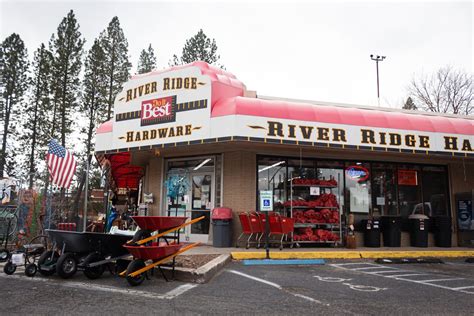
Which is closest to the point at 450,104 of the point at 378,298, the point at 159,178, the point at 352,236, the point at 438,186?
the point at 438,186

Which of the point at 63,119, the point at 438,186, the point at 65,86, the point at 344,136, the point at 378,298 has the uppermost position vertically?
the point at 65,86

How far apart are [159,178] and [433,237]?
419 inches

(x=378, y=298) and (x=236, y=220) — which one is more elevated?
(x=236, y=220)

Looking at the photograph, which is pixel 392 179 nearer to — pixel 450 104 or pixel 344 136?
pixel 344 136

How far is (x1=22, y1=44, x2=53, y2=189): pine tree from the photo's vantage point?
33438 millimetres

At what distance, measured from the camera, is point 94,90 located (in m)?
34.4

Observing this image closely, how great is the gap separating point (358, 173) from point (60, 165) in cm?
1027

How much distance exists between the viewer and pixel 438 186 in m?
15.3

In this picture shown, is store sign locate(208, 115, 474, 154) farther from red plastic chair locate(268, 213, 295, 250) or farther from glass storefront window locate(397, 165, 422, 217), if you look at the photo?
red plastic chair locate(268, 213, 295, 250)

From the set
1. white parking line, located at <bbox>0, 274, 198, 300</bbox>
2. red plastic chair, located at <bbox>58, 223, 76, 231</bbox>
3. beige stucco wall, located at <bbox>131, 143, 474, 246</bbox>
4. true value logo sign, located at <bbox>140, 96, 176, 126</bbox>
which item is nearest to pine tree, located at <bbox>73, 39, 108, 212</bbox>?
beige stucco wall, located at <bbox>131, 143, 474, 246</bbox>

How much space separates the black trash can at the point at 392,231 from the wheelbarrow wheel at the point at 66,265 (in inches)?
419

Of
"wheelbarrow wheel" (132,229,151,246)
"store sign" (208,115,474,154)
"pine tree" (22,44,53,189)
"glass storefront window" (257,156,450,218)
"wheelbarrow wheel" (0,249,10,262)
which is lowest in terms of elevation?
"wheelbarrow wheel" (0,249,10,262)

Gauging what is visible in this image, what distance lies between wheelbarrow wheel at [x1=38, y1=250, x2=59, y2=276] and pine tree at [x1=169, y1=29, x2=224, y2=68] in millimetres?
29530

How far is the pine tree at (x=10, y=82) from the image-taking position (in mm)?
35844
